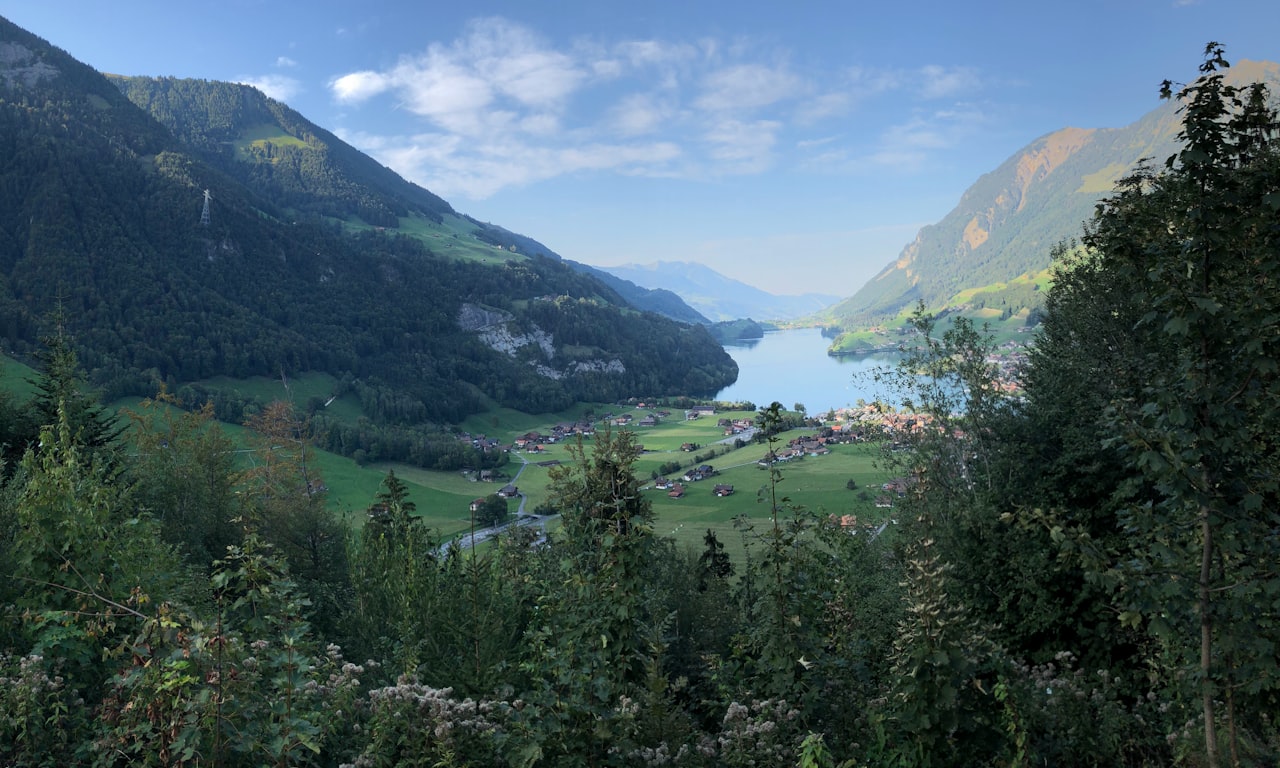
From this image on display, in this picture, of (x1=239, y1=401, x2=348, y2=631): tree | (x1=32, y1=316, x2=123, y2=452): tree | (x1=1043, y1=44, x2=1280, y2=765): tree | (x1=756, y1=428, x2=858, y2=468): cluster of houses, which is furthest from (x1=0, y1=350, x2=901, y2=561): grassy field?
(x1=1043, y1=44, x2=1280, y2=765): tree

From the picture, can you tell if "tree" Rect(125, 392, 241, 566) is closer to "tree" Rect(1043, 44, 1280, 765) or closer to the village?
"tree" Rect(1043, 44, 1280, 765)

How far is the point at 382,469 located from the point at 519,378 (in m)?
89.0

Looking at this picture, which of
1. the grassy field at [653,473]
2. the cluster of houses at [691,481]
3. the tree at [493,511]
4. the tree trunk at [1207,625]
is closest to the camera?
the tree trunk at [1207,625]

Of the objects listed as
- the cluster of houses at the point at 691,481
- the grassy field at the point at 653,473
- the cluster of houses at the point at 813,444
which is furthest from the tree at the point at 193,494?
the cluster of houses at the point at 813,444

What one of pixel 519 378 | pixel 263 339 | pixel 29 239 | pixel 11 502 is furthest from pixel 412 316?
pixel 11 502

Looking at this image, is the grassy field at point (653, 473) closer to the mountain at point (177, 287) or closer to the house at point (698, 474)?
the house at point (698, 474)

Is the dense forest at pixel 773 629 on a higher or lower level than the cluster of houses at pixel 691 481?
higher

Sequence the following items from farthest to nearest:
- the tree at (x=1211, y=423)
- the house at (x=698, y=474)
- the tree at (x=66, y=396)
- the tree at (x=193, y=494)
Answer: the house at (x=698, y=474), the tree at (x=66, y=396), the tree at (x=193, y=494), the tree at (x=1211, y=423)

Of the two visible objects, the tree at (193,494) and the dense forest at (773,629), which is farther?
the tree at (193,494)

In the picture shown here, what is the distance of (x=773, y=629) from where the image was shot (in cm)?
636

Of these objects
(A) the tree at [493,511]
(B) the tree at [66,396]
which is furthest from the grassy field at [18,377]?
(B) the tree at [66,396]

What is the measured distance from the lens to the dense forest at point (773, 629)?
422cm

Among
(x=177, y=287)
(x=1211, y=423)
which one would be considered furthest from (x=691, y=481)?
(x=177, y=287)

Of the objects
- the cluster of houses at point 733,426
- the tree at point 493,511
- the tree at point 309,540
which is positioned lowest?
the cluster of houses at point 733,426
